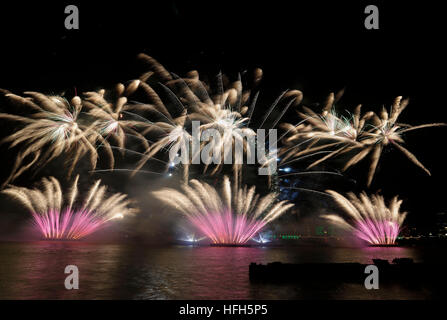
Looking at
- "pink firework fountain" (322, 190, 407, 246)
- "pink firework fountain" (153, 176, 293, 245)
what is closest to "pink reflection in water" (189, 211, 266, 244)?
"pink firework fountain" (153, 176, 293, 245)

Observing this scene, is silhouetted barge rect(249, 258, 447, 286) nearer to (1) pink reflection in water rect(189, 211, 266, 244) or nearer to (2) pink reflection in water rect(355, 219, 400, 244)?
(1) pink reflection in water rect(189, 211, 266, 244)

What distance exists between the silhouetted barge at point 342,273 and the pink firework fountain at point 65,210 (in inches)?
1166

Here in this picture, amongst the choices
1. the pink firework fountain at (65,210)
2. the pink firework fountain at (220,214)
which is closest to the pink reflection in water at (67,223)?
the pink firework fountain at (65,210)

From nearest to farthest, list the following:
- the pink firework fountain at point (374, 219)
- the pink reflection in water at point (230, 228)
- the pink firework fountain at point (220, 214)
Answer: the pink firework fountain at point (220, 214) → the pink reflection in water at point (230, 228) → the pink firework fountain at point (374, 219)

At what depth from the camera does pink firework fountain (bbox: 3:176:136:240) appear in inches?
1591

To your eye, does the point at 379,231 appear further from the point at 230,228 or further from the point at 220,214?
the point at 220,214

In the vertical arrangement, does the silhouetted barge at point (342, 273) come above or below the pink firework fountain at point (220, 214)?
below

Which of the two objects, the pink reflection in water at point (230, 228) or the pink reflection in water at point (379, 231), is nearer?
the pink reflection in water at point (230, 228)

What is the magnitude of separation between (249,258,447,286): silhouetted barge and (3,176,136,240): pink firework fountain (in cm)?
2962

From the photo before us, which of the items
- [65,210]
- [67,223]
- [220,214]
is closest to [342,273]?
[220,214]

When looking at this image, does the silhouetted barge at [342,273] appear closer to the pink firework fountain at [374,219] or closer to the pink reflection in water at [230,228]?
the pink reflection in water at [230,228]

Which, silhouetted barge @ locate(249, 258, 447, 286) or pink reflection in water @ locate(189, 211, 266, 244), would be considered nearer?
silhouetted barge @ locate(249, 258, 447, 286)

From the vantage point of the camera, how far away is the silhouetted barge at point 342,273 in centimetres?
1430
